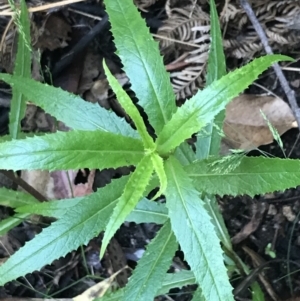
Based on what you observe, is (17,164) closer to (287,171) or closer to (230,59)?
(287,171)

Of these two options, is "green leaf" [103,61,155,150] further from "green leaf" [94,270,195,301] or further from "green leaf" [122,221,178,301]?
"green leaf" [94,270,195,301]

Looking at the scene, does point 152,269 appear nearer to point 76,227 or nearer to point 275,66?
point 76,227

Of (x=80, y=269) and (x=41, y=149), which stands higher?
(x=41, y=149)

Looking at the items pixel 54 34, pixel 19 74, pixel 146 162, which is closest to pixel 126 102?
pixel 146 162

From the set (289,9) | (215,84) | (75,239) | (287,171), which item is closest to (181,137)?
(215,84)

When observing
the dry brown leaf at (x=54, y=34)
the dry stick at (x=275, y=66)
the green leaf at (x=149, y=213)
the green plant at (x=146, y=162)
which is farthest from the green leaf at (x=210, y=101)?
the dry brown leaf at (x=54, y=34)

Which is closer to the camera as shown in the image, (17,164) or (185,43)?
(17,164)
